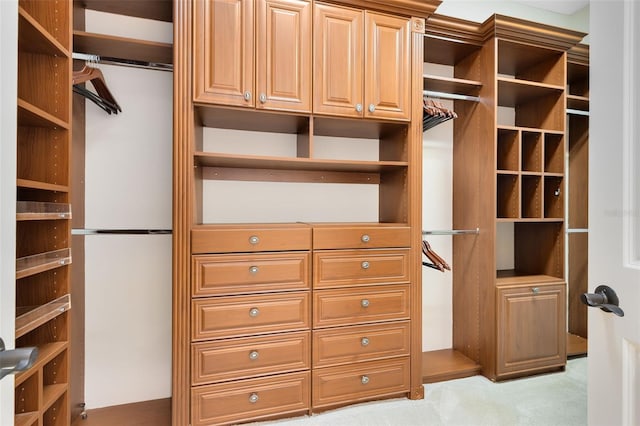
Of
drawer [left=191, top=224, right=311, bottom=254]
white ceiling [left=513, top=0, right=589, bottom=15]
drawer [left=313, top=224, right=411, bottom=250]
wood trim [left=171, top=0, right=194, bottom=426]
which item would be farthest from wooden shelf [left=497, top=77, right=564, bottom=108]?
wood trim [left=171, top=0, right=194, bottom=426]

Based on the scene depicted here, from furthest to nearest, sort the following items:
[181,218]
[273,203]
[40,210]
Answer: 1. [273,203]
2. [181,218]
3. [40,210]

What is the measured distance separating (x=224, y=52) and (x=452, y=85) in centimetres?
157

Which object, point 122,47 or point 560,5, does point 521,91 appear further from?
point 122,47

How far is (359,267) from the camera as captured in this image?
188 centimetres

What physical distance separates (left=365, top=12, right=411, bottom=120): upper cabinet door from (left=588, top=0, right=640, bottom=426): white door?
1123mm

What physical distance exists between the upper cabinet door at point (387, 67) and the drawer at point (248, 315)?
44.7 inches

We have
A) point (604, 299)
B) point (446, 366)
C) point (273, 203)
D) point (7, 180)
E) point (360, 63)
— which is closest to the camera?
point (7, 180)

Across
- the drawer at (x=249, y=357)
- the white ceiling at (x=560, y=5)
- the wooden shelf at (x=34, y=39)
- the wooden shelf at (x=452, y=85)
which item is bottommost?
the drawer at (x=249, y=357)

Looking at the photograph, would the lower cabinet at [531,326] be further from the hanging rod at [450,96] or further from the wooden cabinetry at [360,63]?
the wooden cabinetry at [360,63]

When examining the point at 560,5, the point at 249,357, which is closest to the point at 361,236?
the point at 249,357

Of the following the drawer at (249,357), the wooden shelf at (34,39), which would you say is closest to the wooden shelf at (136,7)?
the wooden shelf at (34,39)

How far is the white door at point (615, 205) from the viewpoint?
74 cm

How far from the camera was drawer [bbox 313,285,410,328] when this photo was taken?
1820 mm

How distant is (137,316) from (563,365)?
9.40 feet
